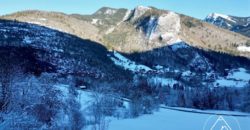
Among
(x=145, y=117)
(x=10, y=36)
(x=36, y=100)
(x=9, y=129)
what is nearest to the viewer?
(x=9, y=129)

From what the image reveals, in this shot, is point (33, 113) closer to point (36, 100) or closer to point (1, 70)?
point (36, 100)

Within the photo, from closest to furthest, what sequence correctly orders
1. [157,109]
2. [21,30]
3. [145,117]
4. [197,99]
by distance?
[145,117], [157,109], [197,99], [21,30]

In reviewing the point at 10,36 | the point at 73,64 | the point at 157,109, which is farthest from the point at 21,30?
the point at 157,109

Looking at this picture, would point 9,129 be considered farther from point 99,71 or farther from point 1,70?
point 99,71

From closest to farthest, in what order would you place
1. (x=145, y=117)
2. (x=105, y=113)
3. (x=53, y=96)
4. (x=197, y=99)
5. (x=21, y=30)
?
(x=53, y=96), (x=105, y=113), (x=145, y=117), (x=197, y=99), (x=21, y=30)

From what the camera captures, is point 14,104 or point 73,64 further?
point 73,64

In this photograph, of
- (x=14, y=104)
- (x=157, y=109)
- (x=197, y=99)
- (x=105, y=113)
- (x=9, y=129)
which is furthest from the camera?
(x=197, y=99)

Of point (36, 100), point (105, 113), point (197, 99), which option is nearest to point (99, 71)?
point (197, 99)

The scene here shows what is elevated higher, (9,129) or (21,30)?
(21,30)

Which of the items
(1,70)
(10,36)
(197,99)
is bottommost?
(197,99)
